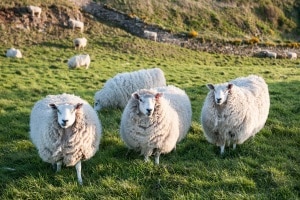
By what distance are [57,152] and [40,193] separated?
72cm

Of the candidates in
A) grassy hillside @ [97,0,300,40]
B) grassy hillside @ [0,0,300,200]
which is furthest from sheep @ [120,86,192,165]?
grassy hillside @ [97,0,300,40]

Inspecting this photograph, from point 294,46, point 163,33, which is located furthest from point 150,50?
point 294,46

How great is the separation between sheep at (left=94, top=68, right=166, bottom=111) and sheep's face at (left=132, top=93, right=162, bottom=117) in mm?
4674

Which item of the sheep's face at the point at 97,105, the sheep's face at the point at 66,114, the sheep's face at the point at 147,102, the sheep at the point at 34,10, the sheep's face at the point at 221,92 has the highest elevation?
the sheep at the point at 34,10

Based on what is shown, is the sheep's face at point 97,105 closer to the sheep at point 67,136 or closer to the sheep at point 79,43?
the sheep at point 67,136

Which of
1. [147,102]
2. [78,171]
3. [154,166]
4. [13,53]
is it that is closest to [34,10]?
[13,53]

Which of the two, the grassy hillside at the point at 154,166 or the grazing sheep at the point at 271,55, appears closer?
the grassy hillside at the point at 154,166

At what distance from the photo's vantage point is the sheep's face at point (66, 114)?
6094mm

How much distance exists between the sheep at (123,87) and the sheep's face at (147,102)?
4674 millimetres

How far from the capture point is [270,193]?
5.76 metres

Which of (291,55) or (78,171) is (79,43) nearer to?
(291,55)

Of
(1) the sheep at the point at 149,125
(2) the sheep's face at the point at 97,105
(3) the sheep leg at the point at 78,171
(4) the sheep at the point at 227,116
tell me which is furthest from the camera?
(2) the sheep's face at the point at 97,105

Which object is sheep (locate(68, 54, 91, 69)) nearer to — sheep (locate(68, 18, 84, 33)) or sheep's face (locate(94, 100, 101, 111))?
sheep's face (locate(94, 100, 101, 111))

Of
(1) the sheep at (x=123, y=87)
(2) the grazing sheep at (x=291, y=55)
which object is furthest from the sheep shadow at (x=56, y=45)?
(2) the grazing sheep at (x=291, y=55)
